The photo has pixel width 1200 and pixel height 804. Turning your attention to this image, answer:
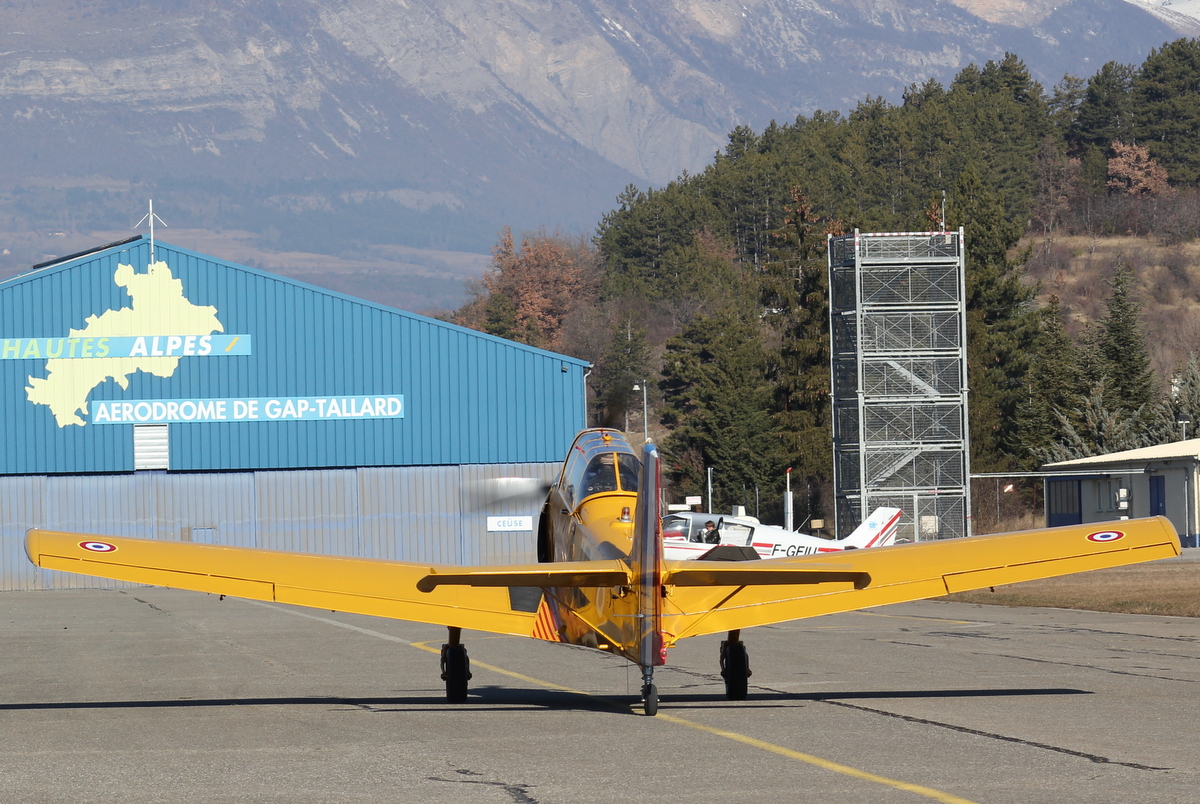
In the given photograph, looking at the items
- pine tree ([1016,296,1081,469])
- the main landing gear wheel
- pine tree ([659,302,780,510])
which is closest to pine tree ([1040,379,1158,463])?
pine tree ([1016,296,1081,469])

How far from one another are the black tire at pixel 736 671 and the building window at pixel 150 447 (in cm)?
2925

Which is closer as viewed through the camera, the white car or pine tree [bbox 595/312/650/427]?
the white car

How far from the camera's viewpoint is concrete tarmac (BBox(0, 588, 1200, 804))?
24.1 ft

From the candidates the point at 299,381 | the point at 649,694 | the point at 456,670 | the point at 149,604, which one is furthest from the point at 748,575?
the point at 299,381

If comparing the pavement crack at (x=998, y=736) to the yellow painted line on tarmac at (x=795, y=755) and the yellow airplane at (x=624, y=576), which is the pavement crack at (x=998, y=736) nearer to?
the yellow airplane at (x=624, y=576)

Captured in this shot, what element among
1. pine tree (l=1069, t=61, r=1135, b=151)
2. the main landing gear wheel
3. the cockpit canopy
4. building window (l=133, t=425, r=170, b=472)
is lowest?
the main landing gear wheel

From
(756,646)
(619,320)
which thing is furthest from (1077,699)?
(619,320)

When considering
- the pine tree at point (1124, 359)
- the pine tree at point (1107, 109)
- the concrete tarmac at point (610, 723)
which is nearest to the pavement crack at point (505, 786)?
the concrete tarmac at point (610, 723)

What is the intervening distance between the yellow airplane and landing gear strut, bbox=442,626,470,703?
0.50 meters

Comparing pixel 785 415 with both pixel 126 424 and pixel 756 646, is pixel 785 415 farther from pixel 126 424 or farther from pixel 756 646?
pixel 756 646

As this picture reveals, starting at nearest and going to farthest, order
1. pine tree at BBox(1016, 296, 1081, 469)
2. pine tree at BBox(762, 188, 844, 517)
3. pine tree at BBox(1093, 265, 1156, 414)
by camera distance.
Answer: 1. pine tree at BBox(1093, 265, 1156, 414)
2. pine tree at BBox(1016, 296, 1081, 469)
3. pine tree at BBox(762, 188, 844, 517)

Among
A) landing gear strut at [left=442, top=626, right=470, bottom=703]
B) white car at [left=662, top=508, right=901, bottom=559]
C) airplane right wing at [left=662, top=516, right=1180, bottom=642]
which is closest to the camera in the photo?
airplane right wing at [left=662, top=516, right=1180, bottom=642]

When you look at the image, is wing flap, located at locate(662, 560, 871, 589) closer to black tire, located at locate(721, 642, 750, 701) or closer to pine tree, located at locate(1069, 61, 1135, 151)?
black tire, located at locate(721, 642, 750, 701)

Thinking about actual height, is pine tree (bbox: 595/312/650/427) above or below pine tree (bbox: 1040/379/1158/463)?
above
